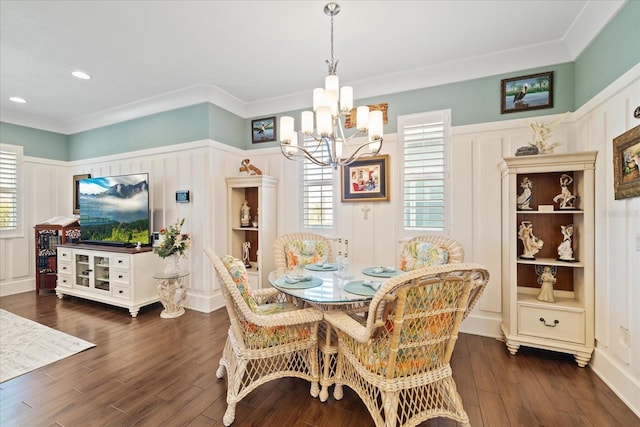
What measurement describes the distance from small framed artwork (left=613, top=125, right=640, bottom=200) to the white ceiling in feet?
3.23

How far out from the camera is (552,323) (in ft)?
8.07

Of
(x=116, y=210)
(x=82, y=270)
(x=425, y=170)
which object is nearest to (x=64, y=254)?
(x=82, y=270)

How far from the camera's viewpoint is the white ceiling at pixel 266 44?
88.8 inches

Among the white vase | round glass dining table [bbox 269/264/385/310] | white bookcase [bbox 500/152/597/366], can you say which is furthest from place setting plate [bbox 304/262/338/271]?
the white vase

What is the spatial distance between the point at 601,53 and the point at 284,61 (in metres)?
2.79

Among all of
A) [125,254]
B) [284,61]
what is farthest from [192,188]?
[284,61]

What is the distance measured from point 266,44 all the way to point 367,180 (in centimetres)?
182

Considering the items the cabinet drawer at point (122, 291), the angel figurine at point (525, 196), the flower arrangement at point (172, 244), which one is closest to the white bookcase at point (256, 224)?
the flower arrangement at point (172, 244)

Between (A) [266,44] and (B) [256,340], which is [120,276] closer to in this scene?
(B) [256,340]

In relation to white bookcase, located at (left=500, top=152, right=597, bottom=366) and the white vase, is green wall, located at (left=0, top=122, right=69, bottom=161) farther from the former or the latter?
white bookcase, located at (left=500, top=152, right=597, bottom=366)

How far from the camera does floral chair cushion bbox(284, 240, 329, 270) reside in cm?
319

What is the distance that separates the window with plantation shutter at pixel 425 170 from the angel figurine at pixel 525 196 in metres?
0.68

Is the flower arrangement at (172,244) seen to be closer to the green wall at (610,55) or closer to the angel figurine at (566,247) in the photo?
the angel figurine at (566,247)

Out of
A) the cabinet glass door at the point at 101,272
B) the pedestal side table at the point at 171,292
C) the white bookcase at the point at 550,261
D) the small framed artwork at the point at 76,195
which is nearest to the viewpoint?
the white bookcase at the point at 550,261
